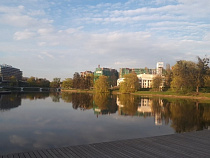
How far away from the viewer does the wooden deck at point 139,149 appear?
24.3 feet

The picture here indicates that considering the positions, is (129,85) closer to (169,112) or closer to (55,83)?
(169,112)

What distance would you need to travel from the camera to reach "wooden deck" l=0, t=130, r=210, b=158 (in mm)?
7401

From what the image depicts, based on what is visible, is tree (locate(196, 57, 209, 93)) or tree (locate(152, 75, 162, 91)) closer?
tree (locate(196, 57, 209, 93))

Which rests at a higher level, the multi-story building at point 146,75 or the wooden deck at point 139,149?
the multi-story building at point 146,75

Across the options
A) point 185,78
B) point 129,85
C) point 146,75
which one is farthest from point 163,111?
point 146,75

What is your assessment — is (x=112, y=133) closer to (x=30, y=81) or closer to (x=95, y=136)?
(x=95, y=136)

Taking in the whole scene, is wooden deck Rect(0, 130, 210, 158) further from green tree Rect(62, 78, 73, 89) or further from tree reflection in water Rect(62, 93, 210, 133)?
green tree Rect(62, 78, 73, 89)

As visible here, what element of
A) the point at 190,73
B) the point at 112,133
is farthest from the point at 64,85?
the point at 112,133

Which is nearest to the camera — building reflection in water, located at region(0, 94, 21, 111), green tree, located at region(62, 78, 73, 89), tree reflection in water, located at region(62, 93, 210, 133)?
tree reflection in water, located at region(62, 93, 210, 133)

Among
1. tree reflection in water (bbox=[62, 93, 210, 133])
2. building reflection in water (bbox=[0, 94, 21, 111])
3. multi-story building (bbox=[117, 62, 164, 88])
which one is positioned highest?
multi-story building (bbox=[117, 62, 164, 88])

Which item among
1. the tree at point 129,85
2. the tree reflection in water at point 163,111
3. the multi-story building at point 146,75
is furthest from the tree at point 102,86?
the tree reflection in water at point 163,111

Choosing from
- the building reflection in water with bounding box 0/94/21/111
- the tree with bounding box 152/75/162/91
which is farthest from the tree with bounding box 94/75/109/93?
the building reflection in water with bounding box 0/94/21/111

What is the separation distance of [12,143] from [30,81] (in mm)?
135515

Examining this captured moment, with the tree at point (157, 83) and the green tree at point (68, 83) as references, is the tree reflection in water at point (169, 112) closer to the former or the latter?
the tree at point (157, 83)
